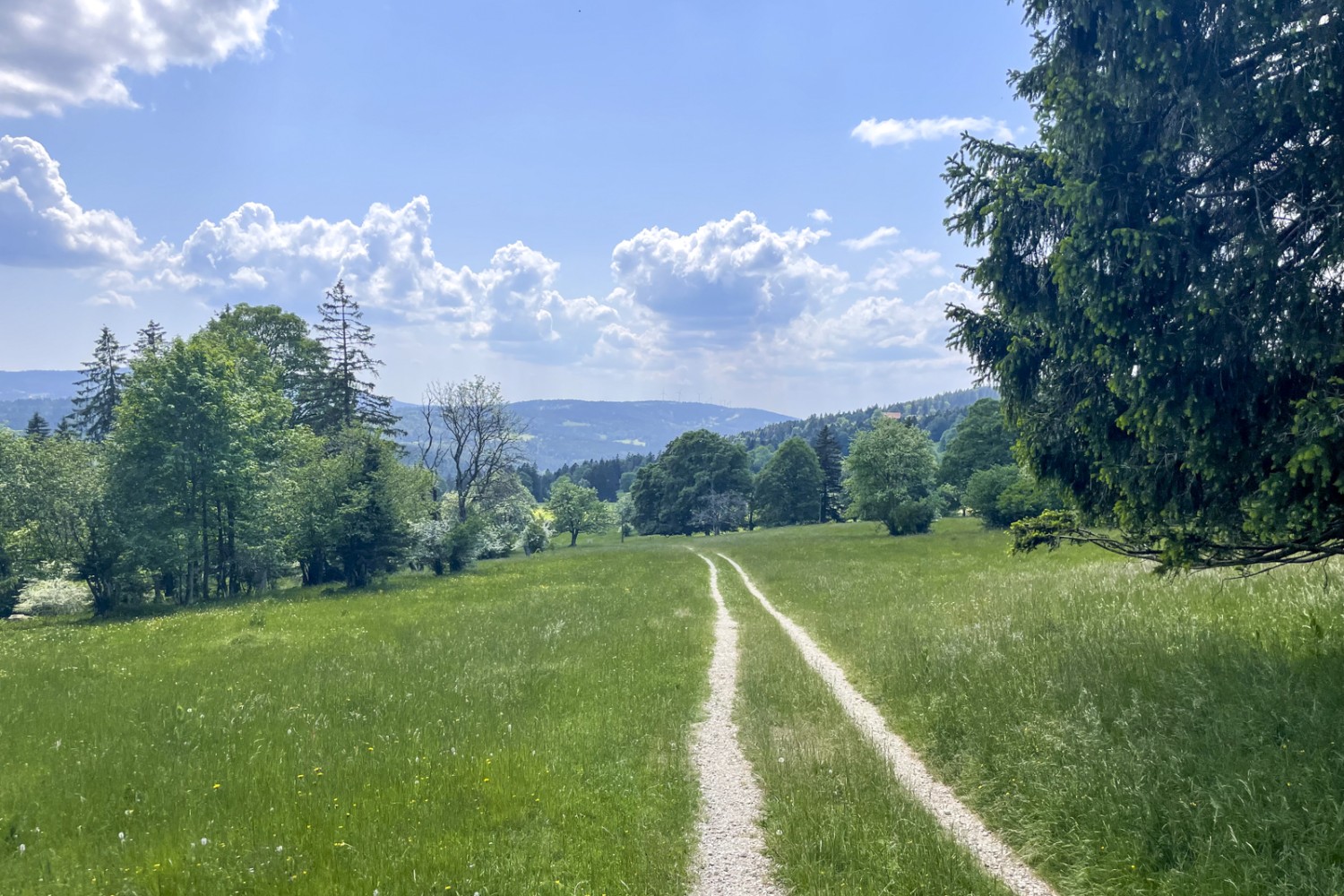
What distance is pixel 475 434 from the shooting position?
47.0 m

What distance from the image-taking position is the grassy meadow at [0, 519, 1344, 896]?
17.4 ft

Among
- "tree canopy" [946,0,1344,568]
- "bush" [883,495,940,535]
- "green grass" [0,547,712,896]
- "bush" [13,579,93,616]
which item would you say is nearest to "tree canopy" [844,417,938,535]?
"bush" [883,495,940,535]

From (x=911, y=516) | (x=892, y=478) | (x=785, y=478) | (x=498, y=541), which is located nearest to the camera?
(x=498, y=541)

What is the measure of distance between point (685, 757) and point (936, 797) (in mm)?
2894

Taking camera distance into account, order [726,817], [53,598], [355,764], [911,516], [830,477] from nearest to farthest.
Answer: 1. [726,817]
2. [355,764]
3. [53,598]
4. [911,516]
5. [830,477]

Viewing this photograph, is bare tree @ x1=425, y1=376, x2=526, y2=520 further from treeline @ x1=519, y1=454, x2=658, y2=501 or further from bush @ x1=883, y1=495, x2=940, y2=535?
treeline @ x1=519, y1=454, x2=658, y2=501

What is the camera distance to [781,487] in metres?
91.6

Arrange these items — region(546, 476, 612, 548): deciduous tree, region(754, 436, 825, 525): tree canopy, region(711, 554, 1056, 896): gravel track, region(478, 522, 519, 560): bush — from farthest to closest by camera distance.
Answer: region(754, 436, 825, 525): tree canopy, region(546, 476, 612, 548): deciduous tree, region(478, 522, 519, 560): bush, region(711, 554, 1056, 896): gravel track

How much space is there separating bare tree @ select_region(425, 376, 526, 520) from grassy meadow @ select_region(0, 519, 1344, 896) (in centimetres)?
3249

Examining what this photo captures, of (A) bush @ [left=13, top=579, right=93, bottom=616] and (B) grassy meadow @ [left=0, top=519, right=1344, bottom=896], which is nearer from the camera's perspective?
(B) grassy meadow @ [left=0, top=519, right=1344, bottom=896]

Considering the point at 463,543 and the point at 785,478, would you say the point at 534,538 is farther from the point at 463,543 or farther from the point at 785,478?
the point at 785,478

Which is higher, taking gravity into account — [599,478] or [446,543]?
[446,543]

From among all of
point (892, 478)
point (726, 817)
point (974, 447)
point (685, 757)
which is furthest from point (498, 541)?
Answer: point (974, 447)

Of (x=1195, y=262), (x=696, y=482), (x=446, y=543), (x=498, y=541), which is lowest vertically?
(x=498, y=541)
